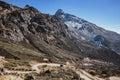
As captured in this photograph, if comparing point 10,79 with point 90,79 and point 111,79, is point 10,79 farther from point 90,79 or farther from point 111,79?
point 111,79

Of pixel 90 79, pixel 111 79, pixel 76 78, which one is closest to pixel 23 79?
pixel 76 78

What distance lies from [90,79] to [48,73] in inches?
987

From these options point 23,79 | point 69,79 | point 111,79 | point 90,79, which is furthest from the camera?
point 111,79

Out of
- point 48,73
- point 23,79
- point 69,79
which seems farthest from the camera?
point 48,73

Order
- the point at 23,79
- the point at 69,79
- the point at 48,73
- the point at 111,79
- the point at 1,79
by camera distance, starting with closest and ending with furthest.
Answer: the point at 1,79, the point at 23,79, the point at 69,79, the point at 48,73, the point at 111,79

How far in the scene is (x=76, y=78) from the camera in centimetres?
11025

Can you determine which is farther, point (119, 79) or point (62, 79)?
point (119, 79)

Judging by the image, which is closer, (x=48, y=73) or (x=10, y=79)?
(x=10, y=79)

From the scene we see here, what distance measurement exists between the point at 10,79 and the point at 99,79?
185 ft

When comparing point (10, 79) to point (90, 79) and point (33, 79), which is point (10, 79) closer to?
point (33, 79)

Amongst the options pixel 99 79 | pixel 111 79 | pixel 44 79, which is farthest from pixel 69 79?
pixel 111 79

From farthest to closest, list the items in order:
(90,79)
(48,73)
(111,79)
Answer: (111,79) < (90,79) < (48,73)

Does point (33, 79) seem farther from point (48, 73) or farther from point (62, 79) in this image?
point (48, 73)

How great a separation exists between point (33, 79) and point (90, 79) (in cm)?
4206
